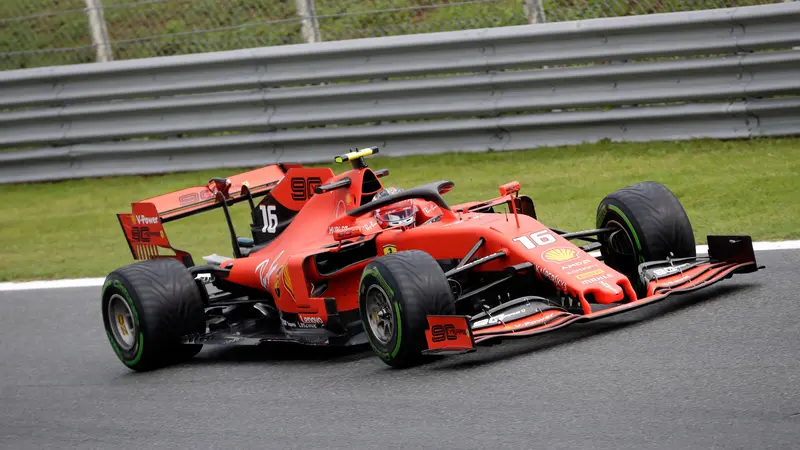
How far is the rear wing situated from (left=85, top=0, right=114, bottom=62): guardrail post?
250 inches

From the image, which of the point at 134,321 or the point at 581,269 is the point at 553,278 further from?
the point at 134,321

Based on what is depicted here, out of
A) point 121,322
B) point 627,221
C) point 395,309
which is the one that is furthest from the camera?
point 121,322

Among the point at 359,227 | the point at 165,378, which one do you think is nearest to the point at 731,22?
the point at 359,227

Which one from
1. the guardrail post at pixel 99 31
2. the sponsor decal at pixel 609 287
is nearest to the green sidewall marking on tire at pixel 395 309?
the sponsor decal at pixel 609 287

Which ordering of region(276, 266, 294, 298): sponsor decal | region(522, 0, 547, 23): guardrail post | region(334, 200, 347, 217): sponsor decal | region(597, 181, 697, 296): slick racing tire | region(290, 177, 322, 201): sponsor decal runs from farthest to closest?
region(522, 0, 547, 23): guardrail post → region(290, 177, 322, 201): sponsor decal → region(334, 200, 347, 217): sponsor decal → region(276, 266, 294, 298): sponsor decal → region(597, 181, 697, 296): slick racing tire

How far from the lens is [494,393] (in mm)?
6137

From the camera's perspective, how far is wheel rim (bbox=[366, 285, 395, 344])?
6.85 m

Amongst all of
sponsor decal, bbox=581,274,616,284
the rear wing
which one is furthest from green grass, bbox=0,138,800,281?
sponsor decal, bbox=581,274,616,284

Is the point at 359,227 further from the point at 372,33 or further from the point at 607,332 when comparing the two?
the point at 372,33

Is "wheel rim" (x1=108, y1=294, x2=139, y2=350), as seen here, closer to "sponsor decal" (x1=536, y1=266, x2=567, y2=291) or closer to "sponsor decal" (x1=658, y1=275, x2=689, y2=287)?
"sponsor decal" (x1=536, y1=266, x2=567, y2=291)

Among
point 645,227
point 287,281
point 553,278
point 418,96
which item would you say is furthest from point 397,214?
point 418,96

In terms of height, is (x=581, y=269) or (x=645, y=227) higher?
(x=645, y=227)

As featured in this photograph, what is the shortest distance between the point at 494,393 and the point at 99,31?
33.5ft

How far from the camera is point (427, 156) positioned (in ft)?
44.7
